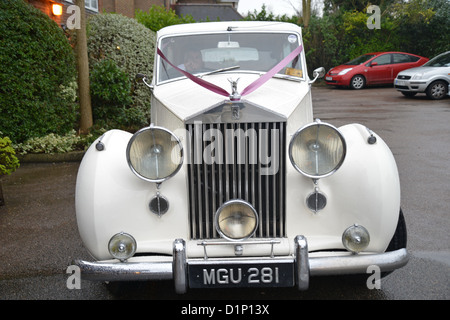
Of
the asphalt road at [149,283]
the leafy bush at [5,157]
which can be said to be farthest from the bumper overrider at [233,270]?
the leafy bush at [5,157]

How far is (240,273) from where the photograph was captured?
2.63 meters

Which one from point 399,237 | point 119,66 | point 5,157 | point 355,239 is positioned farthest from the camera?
point 119,66

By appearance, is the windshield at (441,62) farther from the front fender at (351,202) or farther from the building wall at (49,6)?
the front fender at (351,202)

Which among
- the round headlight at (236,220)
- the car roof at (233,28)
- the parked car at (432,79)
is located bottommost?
the round headlight at (236,220)

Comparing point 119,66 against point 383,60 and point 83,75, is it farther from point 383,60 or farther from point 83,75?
point 383,60

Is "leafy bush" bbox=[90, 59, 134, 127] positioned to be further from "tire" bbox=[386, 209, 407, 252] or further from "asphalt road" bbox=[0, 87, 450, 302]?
"tire" bbox=[386, 209, 407, 252]

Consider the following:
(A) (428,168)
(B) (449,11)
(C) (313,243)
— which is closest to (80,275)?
(C) (313,243)

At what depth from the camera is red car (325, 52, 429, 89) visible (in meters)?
18.1

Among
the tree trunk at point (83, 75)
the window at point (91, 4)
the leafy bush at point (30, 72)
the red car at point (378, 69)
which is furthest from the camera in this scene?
the red car at point (378, 69)

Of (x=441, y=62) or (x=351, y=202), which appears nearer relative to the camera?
(x=351, y=202)

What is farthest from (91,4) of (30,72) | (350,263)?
(350,263)

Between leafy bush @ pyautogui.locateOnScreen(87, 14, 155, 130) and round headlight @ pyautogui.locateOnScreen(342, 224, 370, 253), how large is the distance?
21.6ft

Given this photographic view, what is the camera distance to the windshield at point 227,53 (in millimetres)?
Result: 4094

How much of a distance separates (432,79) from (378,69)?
446 centimetres
